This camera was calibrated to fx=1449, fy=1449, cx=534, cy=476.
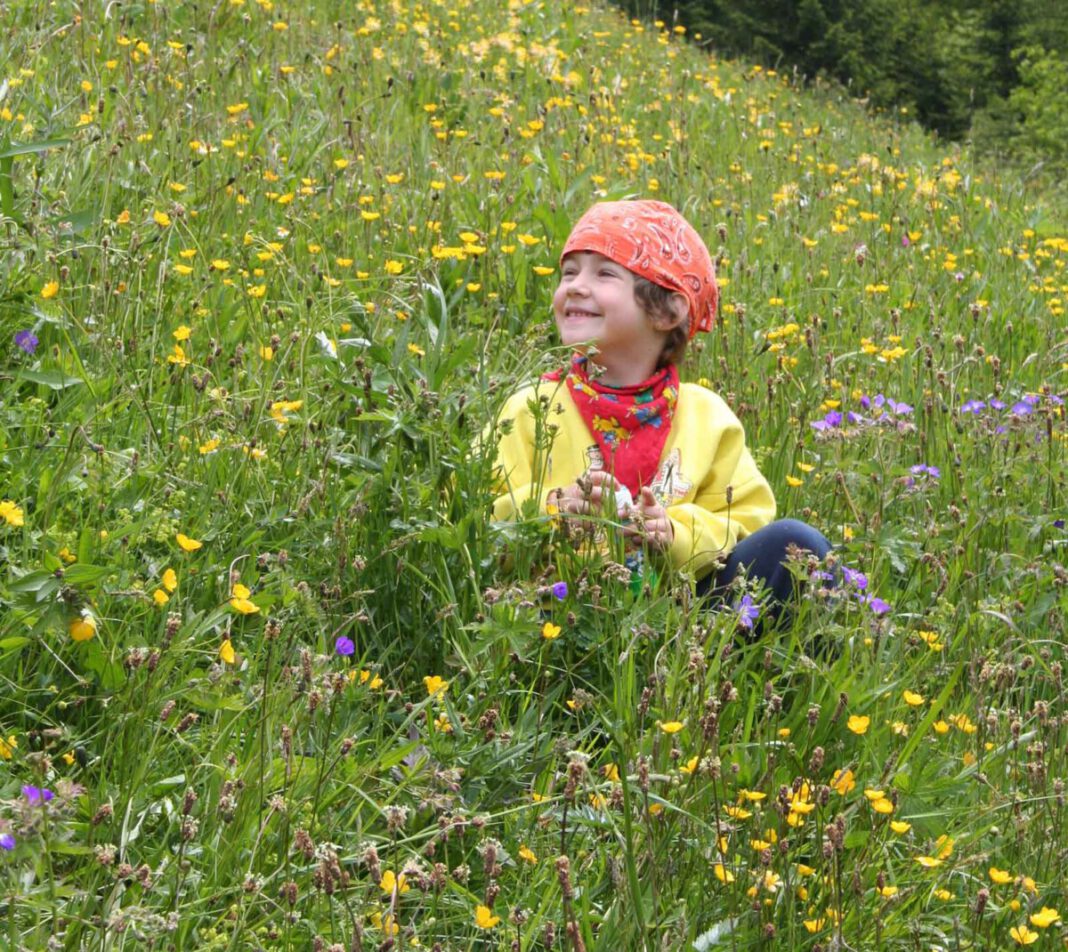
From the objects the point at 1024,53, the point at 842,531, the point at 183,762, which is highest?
the point at 1024,53

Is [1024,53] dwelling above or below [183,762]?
above

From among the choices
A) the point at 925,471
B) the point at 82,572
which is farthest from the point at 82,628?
the point at 925,471

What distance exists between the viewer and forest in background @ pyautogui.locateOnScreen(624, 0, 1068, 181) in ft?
59.5

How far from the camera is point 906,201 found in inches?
277


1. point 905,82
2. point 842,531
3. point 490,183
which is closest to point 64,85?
point 490,183

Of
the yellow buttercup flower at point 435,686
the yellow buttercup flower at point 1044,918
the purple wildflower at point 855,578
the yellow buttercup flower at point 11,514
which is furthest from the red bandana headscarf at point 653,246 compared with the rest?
the yellow buttercup flower at point 1044,918

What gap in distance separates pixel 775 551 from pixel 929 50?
17936mm

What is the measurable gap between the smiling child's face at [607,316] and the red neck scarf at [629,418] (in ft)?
0.20

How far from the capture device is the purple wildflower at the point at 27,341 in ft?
9.80

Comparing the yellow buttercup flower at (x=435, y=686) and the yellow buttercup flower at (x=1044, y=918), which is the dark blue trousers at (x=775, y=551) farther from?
the yellow buttercup flower at (x=1044, y=918)

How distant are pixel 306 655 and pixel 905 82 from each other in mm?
19070

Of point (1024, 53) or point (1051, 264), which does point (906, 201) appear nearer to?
point (1051, 264)

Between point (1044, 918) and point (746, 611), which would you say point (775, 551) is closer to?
point (746, 611)

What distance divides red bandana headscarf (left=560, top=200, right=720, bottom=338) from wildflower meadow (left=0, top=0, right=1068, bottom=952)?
0.99 ft
